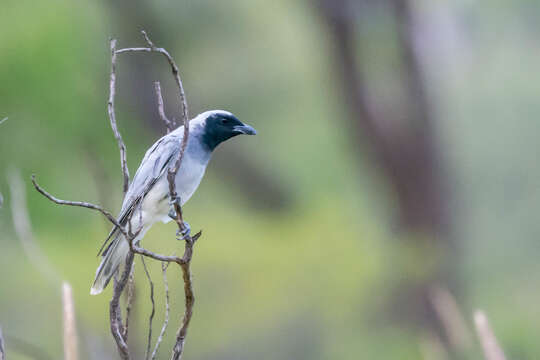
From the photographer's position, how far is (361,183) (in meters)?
5.02

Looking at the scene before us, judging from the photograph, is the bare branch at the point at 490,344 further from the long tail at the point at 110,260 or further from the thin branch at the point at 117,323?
the long tail at the point at 110,260

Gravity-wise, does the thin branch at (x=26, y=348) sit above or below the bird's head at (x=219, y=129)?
below

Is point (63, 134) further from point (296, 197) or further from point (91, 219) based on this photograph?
point (296, 197)

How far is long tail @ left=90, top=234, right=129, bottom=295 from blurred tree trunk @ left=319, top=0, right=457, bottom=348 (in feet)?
9.38

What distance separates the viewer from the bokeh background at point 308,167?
383cm

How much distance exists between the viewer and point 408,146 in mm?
4547

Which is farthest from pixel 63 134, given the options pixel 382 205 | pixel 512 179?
pixel 512 179

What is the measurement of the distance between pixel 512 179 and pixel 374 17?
4.06 feet

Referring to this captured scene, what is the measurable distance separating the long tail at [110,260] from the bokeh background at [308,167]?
80.7 inches

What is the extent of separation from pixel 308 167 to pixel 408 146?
2.07ft

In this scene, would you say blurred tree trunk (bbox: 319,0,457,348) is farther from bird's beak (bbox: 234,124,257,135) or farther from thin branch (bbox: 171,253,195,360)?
thin branch (bbox: 171,253,195,360)

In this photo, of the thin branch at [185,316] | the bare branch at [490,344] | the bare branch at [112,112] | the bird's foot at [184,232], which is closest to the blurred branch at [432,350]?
the bare branch at [490,344]

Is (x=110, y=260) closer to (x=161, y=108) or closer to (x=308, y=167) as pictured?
(x=161, y=108)

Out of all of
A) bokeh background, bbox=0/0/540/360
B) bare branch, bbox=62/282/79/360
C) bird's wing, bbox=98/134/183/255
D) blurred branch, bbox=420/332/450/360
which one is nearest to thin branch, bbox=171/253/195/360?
bare branch, bbox=62/282/79/360
